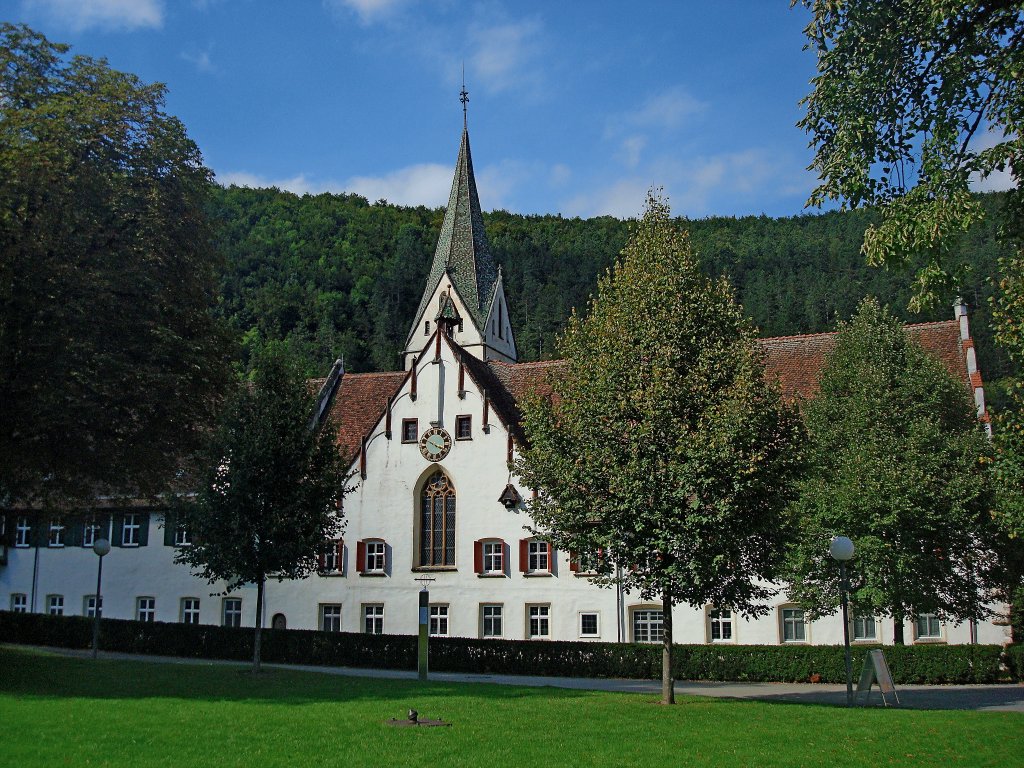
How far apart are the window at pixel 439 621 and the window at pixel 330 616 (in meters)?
3.99

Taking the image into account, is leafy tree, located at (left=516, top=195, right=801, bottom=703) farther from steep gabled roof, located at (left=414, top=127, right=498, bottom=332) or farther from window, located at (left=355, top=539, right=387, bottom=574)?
steep gabled roof, located at (left=414, top=127, right=498, bottom=332)

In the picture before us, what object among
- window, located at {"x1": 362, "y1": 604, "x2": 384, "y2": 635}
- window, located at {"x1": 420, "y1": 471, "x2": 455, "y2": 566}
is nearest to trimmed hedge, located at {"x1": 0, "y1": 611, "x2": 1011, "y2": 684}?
window, located at {"x1": 362, "y1": 604, "x2": 384, "y2": 635}

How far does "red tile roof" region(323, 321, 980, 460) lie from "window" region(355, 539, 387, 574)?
12.4 ft

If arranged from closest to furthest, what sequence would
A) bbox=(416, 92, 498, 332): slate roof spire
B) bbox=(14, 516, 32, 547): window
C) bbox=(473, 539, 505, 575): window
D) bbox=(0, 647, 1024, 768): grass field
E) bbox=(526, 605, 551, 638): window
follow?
bbox=(0, 647, 1024, 768): grass field
bbox=(526, 605, 551, 638): window
bbox=(473, 539, 505, 575): window
bbox=(14, 516, 32, 547): window
bbox=(416, 92, 498, 332): slate roof spire

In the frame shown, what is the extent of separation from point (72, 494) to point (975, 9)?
2310 centimetres

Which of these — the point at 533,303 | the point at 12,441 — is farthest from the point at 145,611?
the point at 533,303

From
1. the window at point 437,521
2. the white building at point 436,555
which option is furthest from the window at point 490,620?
the window at point 437,521

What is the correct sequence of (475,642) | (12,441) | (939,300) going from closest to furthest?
(939,300) → (12,441) → (475,642)

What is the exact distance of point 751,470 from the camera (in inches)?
770

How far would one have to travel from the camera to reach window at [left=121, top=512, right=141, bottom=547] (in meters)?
43.7

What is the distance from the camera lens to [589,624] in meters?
36.4

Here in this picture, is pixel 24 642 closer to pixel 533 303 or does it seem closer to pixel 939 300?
pixel 939 300

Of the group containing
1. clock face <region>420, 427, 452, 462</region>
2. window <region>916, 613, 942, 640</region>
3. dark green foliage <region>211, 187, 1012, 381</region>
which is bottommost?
window <region>916, 613, 942, 640</region>

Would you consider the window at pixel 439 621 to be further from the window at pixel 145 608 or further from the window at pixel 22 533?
the window at pixel 22 533
